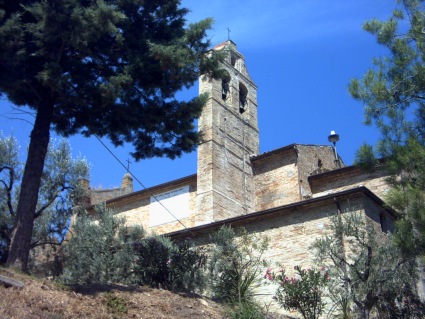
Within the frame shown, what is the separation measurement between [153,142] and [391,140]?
16.8 feet

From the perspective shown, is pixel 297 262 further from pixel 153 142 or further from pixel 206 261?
pixel 153 142

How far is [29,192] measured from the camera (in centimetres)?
1029

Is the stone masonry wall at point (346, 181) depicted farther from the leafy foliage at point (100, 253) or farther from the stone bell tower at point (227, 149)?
the leafy foliage at point (100, 253)

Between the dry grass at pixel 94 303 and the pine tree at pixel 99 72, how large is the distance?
125 cm

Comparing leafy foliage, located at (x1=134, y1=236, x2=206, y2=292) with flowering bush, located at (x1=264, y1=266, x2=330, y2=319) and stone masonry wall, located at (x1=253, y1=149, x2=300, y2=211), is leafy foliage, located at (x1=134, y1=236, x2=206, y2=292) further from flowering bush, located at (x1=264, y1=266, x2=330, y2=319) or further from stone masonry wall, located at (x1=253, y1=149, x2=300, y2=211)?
stone masonry wall, located at (x1=253, y1=149, x2=300, y2=211)

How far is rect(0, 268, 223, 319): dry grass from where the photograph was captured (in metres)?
8.04

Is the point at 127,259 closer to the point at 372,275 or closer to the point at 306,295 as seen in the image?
the point at 306,295

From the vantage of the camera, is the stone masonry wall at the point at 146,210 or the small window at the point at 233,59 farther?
the small window at the point at 233,59

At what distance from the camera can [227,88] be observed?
28.6 metres

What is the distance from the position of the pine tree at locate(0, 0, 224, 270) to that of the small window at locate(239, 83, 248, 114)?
661 inches

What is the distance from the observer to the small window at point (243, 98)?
2922cm

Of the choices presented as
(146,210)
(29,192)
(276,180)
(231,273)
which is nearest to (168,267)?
(231,273)

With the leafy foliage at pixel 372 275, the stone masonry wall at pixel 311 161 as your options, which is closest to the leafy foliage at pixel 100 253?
the leafy foliage at pixel 372 275

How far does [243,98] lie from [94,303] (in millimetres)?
21914
